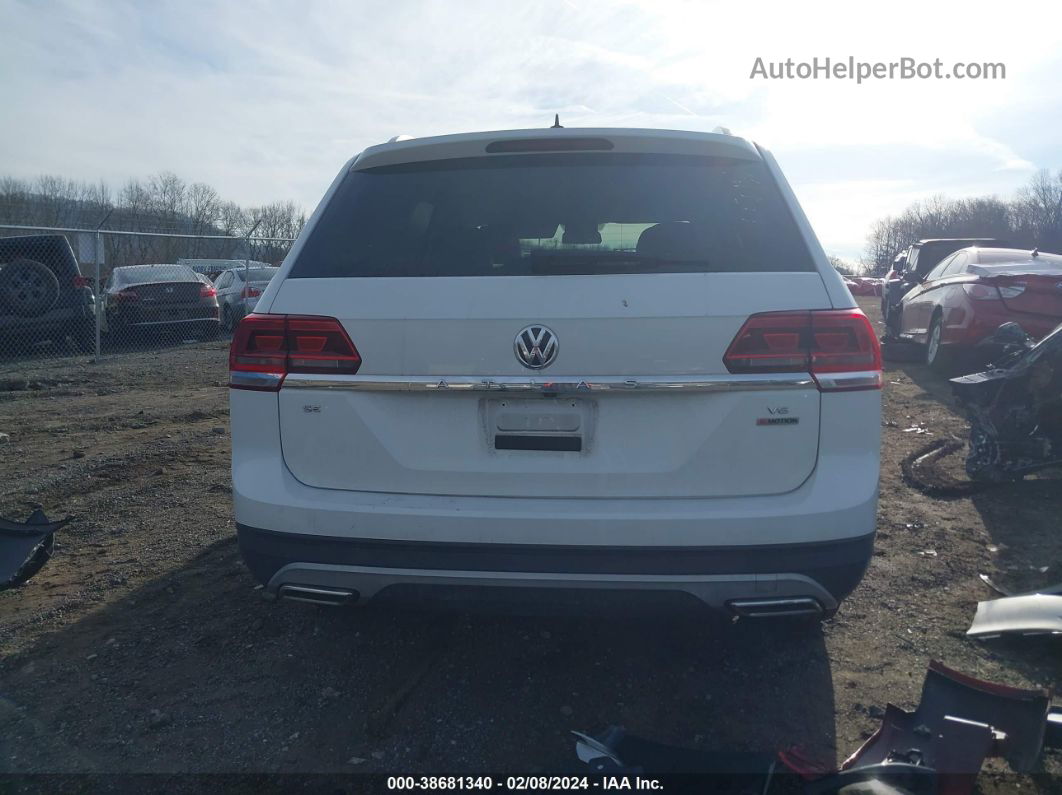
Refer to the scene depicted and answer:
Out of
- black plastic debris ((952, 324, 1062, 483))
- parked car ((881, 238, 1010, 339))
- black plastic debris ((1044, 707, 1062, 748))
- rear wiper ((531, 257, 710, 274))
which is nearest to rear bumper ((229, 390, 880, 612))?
rear wiper ((531, 257, 710, 274))

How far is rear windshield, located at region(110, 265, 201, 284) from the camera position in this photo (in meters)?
15.6

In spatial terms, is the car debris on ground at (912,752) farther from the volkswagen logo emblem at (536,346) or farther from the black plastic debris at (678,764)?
the volkswagen logo emblem at (536,346)

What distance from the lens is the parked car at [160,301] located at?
14773 mm

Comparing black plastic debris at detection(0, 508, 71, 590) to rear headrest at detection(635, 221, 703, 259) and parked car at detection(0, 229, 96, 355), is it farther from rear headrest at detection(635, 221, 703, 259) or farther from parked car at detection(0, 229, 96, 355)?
parked car at detection(0, 229, 96, 355)

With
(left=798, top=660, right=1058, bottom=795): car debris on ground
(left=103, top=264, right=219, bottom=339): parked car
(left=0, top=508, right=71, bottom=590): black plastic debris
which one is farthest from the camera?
(left=103, top=264, right=219, bottom=339): parked car

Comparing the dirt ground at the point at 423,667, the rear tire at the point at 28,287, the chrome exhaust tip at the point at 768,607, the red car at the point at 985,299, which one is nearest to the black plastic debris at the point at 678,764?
the dirt ground at the point at 423,667

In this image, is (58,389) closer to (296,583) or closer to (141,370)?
(141,370)

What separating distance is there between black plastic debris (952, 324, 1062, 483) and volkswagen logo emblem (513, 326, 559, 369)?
4043 millimetres

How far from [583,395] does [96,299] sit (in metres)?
12.3

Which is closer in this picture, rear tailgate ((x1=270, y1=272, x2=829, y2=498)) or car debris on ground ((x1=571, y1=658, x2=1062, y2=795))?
car debris on ground ((x1=571, y1=658, x2=1062, y2=795))

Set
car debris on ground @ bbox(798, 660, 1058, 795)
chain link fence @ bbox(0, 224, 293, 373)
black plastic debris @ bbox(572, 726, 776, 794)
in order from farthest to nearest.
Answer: chain link fence @ bbox(0, 224, 293, 373), black plastic debris @ bbox(572, 726, 776, 794), car debris on ground @ bbox(798, 660, 1058, 795)

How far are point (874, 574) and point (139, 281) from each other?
14682 mm

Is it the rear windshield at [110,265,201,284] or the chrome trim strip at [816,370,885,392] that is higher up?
the rear windshield at [110,265,201,284]

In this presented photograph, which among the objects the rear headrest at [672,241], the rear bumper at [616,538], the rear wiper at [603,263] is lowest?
the rear bumper at [616,538]
